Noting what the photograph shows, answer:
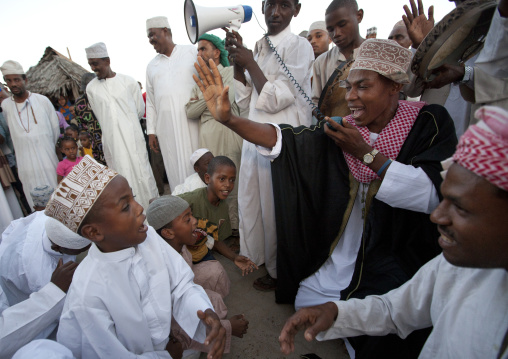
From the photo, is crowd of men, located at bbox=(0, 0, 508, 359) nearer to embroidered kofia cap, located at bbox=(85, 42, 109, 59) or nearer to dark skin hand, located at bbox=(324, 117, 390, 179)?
dark skin hand, located at bbox=(324, 117, 390, 179)

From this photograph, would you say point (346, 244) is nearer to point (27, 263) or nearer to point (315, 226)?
point (315, 226)

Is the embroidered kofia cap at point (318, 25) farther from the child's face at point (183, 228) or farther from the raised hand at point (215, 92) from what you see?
the child's face at point (183, 228)

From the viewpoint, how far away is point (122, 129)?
4.98m

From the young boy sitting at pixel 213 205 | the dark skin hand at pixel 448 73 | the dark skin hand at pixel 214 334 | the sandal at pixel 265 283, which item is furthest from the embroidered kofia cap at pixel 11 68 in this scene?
the dark skin hand at pixel 448 73

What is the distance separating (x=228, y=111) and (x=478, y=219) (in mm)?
1450

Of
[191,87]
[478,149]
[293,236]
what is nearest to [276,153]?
[293,236]

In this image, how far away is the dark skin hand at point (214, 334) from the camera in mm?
1462

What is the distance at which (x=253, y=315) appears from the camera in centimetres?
265

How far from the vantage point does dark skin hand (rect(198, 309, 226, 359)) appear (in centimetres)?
146

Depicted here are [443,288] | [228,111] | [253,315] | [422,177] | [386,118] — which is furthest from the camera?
[253,315]

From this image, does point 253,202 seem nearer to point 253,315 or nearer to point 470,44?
point 253,315

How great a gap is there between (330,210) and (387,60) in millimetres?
1152

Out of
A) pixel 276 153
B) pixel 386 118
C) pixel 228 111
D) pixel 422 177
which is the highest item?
pixel 228 111

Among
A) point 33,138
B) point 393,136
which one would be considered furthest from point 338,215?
point 33,138
